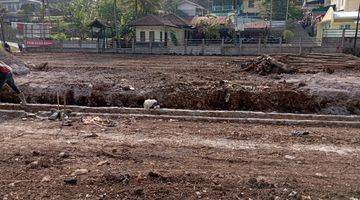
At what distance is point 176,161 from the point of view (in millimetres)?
5848

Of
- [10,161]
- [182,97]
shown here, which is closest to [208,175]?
[10,161]

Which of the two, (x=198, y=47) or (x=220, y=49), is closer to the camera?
(x=220, y=49)

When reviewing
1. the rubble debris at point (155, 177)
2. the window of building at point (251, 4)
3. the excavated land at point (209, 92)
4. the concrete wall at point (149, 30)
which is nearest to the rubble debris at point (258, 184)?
the rubble debris at point (155, 177)

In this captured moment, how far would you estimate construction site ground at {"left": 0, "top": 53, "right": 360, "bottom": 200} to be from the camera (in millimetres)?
4883

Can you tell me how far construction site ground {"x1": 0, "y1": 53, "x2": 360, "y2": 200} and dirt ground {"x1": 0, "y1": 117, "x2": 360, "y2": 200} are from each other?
17 millimetres

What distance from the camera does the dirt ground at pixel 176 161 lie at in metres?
4.80

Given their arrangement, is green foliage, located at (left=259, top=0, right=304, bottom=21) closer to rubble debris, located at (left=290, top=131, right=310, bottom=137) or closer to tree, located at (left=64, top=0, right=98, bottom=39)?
tree, located at (left=64, top=0, right=98, bottom=39)

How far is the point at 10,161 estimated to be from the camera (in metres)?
5.80

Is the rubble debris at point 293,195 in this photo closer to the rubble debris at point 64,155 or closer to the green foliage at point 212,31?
the rubble debris at point 64,155

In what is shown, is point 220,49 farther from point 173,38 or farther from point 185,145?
point 185,145

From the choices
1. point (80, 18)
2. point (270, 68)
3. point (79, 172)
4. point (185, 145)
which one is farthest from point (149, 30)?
point (79, 172)

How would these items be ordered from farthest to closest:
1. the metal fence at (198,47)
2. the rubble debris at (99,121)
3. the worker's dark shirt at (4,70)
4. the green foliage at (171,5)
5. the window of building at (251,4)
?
the green foliage at (171,5) < the window of building at (251,4) < the metal fence at (198,47) < the worker's dark shirt at (4,70) < the rubble debris at (99,121)

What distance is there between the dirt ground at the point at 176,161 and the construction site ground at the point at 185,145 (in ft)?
0.06

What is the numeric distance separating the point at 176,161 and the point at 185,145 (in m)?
0.86
